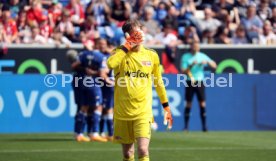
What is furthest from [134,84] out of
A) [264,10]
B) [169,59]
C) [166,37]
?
[264,10]

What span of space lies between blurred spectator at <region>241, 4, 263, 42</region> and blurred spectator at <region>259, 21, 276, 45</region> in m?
0.16

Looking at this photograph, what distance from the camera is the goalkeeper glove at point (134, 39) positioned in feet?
41.2

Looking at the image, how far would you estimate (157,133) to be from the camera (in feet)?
78.3

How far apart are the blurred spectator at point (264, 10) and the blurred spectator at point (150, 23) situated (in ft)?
13.9

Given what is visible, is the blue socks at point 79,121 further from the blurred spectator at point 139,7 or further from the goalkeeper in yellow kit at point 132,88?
the goalkeeper in yellow kit at point 132,88

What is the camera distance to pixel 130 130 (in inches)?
503

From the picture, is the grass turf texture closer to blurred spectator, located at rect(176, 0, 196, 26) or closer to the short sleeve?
the short sleeve

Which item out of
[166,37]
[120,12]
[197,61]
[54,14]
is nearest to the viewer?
[197,61]

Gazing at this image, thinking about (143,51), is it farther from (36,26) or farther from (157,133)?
(36,26)

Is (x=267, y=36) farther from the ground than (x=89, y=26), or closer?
closer

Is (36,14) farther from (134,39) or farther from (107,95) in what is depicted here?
(134,39)

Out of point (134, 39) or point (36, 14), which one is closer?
point (134, 39)

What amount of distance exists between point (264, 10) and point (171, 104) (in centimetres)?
655

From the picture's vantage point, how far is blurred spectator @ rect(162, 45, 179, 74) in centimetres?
2611
